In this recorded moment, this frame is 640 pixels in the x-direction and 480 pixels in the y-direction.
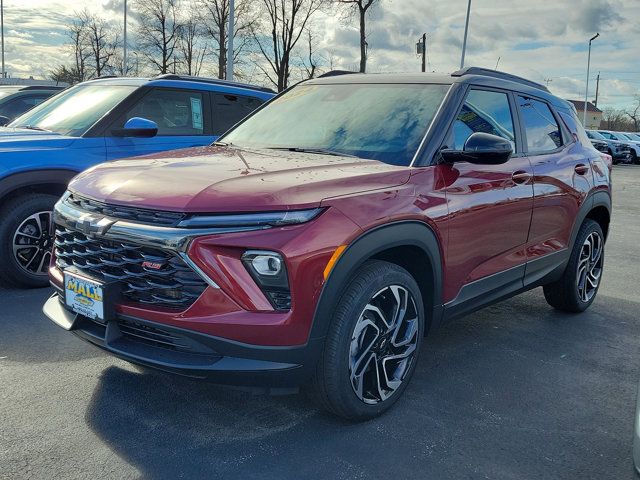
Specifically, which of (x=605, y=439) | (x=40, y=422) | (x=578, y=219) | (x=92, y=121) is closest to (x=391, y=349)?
(x=605, y=439)

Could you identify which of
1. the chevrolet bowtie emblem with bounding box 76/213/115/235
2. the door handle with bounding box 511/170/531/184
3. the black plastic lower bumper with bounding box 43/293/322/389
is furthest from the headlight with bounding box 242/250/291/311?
the door handle with bounding box 511/170/531/184

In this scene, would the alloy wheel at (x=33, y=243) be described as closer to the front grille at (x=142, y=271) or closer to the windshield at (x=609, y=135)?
the front grille at (x=142, y=271)

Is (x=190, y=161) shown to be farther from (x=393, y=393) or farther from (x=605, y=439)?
(x=605, y=439)

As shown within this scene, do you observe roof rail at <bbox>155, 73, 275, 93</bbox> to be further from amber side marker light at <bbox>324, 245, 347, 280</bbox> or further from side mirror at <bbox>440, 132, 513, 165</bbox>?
amber side marker light at <bbox>324, 245, 347, 280</bbox>

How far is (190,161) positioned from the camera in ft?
10.6

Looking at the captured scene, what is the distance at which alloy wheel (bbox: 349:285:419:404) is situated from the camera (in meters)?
2.92

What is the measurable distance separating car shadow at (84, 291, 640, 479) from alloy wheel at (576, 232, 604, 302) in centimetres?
108

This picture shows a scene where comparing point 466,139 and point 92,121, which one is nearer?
point 466,139

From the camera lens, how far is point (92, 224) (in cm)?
278

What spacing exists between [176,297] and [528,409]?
196 cm

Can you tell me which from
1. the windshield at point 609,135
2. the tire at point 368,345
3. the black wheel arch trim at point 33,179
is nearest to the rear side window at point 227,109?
the black wheel arch trim at point 33,179

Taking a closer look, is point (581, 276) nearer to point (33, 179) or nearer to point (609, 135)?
point (33, 179)

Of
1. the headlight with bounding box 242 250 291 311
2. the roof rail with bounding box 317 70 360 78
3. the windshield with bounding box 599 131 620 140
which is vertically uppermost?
the roof rail with bounding box 317 70 360 78

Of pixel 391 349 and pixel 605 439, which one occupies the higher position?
pixel 391 349
